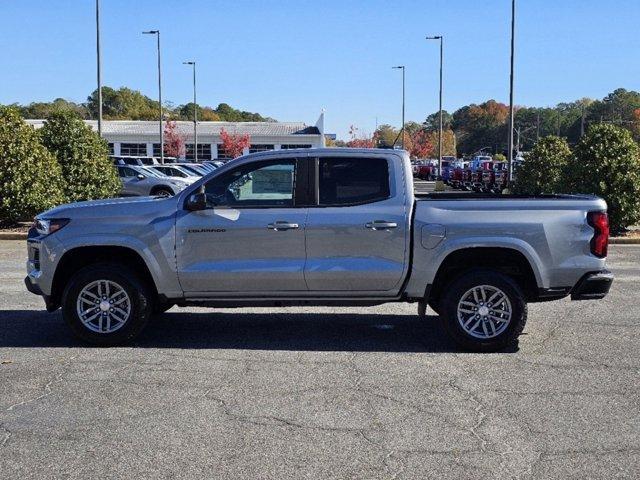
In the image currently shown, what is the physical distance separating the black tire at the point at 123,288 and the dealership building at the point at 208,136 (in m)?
77.2

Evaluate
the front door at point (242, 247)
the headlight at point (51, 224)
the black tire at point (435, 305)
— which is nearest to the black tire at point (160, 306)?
the front door at point (242, 247)

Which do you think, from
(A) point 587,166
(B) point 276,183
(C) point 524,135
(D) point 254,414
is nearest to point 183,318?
(B) point 276,183

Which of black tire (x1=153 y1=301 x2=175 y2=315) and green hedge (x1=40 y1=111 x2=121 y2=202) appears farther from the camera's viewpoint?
green hedge (x1=40 y1=111 x2=121 y2=202)

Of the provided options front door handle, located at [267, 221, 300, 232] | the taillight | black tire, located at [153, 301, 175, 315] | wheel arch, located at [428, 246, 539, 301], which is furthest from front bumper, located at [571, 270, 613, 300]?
black tire, located at [153, 301, 175, 315]

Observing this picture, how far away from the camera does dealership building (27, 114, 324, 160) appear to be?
87125mm

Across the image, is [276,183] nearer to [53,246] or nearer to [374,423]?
[53,246]

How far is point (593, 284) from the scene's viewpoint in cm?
763

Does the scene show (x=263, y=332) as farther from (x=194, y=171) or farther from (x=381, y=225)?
(x=194, y=171)

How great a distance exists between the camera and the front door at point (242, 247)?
7.67 m

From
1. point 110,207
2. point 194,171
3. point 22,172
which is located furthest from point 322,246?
point 194,171

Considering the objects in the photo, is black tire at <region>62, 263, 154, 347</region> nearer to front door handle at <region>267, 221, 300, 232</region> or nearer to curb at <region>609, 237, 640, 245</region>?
front door handle at <region>267, 221, 300, 232</region>

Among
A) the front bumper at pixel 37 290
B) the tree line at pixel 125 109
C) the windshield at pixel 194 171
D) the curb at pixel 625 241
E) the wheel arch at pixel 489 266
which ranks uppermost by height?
the tree line at pixel 125 109

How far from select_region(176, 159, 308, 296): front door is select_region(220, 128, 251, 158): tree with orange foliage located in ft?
255

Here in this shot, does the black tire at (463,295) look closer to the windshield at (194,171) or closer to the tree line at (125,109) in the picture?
the windshield at (194,171)
